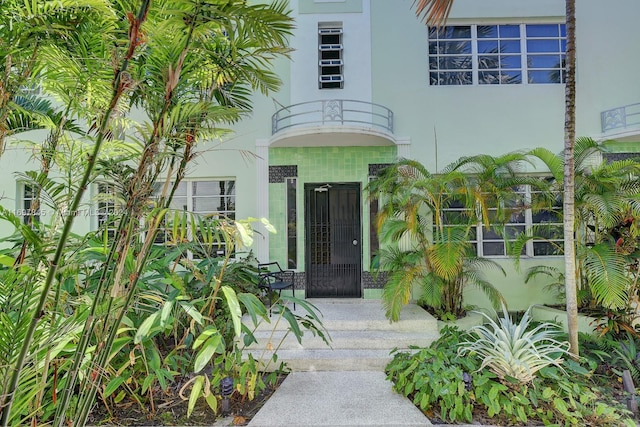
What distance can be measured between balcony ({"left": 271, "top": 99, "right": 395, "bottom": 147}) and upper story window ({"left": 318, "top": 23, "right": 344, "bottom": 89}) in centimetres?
52

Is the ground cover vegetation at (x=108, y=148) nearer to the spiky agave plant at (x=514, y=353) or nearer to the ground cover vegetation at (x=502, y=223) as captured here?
the spiky agave plant at (x=514, y=353)

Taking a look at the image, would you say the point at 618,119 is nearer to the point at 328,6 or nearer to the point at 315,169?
the point at 315,169

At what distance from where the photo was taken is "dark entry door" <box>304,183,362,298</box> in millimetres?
6484

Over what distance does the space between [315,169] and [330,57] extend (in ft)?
7.67

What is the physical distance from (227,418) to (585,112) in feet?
26.7

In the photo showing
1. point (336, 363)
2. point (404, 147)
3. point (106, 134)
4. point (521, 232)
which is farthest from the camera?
point (404, 147)

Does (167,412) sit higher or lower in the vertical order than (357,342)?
lower

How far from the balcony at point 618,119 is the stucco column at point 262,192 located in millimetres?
6747

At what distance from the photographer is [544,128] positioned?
6.39 metres

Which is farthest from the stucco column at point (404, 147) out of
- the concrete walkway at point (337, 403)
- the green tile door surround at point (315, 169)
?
the concrete walkway at point (337, 403)

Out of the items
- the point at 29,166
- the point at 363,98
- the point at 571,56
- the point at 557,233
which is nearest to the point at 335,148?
the point at 363,98

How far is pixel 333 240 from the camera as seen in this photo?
657cm

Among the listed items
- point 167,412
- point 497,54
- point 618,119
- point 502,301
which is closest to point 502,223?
point 502,301

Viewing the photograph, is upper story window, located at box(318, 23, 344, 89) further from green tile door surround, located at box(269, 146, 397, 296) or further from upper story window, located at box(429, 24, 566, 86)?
upper story window, located at box(429, 24, 566, 86)
